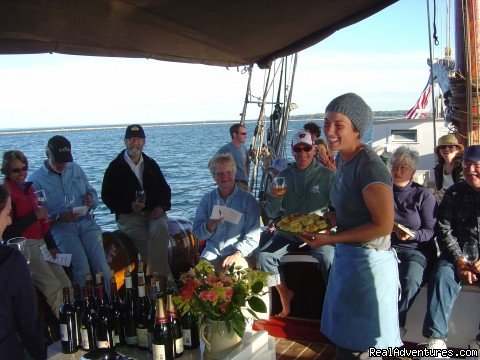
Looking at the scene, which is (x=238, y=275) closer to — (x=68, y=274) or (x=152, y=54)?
(x=152, y=54)

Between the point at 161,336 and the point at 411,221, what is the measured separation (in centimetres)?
206

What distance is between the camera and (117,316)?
275 cm

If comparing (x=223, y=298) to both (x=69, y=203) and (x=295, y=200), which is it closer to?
(x=295, y=200)

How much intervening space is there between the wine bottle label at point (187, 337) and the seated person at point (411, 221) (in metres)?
1.66

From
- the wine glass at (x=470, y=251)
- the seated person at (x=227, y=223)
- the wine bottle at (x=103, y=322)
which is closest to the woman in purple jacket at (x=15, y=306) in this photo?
the wine bottle at (x=103, y=322)

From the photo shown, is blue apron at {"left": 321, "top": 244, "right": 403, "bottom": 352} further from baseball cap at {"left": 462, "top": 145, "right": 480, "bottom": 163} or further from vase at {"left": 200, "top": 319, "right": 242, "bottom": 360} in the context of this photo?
baseball cap at {"left": 462, "top": 145, "right": 480, "bottom": 163}

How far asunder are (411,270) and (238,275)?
1569 mm

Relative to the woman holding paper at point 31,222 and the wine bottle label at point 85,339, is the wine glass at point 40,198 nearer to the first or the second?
the woman holding paper at point 31,222

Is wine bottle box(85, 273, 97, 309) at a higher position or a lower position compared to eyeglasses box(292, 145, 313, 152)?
lower

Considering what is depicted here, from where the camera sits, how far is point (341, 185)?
96.5 inches

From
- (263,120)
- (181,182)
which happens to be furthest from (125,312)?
(181,182)

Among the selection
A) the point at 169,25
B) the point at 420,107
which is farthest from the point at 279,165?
the point at 420,107

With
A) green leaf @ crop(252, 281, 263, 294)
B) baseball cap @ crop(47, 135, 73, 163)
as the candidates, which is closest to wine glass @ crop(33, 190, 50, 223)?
baseball cap @ crop(47, 135, 73, 163)

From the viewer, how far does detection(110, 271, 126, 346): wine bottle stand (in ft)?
8.77
